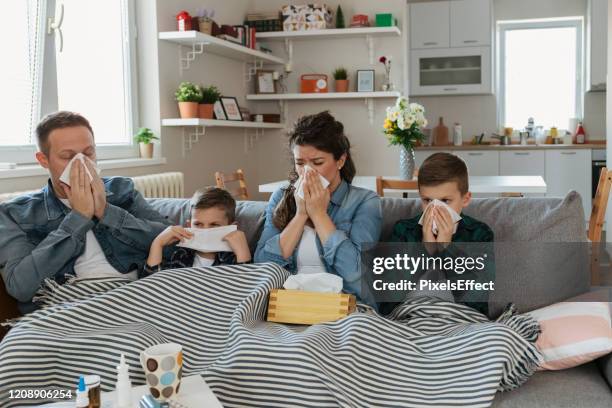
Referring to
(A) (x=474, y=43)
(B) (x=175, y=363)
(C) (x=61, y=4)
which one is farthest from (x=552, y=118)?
(B) (x=175, y=363)

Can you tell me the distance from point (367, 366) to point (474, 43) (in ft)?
19.7

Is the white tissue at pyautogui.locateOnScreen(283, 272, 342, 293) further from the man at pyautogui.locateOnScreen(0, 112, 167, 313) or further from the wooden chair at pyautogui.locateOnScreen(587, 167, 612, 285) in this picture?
the wooden chair at pyautogui.locateOnScreen(587, 167, 612, 285)

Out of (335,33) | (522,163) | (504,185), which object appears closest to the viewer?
(504,185)

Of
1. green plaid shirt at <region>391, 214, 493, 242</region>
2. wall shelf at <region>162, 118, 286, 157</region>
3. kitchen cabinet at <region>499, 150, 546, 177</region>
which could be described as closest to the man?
green plaid shirt at <region>391, 214, 493, 242</region>

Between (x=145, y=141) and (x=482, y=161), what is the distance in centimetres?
393

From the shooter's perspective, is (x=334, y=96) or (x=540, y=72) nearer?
(x=334, y=96)

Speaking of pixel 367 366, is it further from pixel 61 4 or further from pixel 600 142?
pixel 600 142

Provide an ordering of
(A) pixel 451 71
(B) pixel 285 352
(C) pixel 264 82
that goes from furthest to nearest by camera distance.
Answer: (A) pixel 451 71 → (C) pixel 264 82 → (B) pixel 285 352

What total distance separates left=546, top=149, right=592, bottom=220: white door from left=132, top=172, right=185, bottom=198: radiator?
408 centimetres

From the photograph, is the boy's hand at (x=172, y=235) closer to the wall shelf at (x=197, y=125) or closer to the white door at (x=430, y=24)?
the wall shelf at (x=197, y=125)

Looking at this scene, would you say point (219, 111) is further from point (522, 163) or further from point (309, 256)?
point (522, 163)

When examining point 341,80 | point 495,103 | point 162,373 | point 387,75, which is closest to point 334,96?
point 341,80

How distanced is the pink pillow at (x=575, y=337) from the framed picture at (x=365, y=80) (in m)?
4.00

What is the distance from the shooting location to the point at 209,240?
2.20 meters
